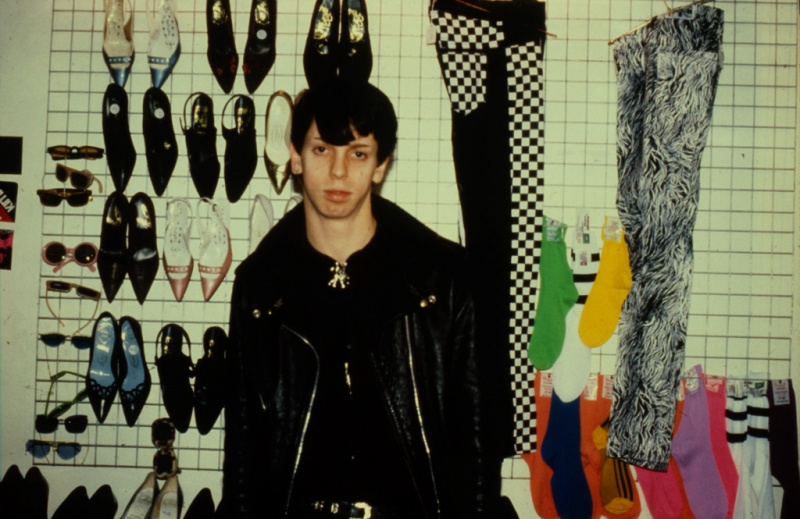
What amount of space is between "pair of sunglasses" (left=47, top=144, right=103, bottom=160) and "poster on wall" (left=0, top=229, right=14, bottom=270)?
0.44m

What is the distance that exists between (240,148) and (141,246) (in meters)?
0.65

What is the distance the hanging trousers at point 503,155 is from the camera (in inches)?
108

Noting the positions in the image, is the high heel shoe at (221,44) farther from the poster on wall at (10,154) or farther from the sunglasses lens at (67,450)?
the sunglasses lens at (67,450)

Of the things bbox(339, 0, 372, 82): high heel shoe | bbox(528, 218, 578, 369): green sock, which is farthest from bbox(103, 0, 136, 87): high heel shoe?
bbox(528, 218, 578, 369): green sock

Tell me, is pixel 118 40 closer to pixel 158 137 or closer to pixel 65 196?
pixel 158 137

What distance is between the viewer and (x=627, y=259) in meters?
2.85

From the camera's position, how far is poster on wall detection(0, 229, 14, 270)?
3053 millimetres

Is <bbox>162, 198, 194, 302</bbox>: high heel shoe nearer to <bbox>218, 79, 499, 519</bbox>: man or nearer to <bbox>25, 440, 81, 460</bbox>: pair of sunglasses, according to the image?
<bbox>218, 79, 499, 519</bbox>: man

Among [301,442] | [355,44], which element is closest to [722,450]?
[301,442]

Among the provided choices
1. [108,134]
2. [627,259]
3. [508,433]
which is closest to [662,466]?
[508,433]

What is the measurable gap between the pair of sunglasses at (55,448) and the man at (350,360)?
115 cm

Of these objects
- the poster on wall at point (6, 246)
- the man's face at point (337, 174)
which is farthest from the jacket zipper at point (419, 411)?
the poster on wall at point (6, 246)

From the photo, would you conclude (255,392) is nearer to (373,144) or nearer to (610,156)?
(373,144)

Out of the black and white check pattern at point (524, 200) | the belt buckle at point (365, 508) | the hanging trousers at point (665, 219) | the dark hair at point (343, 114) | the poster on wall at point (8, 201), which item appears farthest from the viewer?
the poster on wall at point (8, 201)
